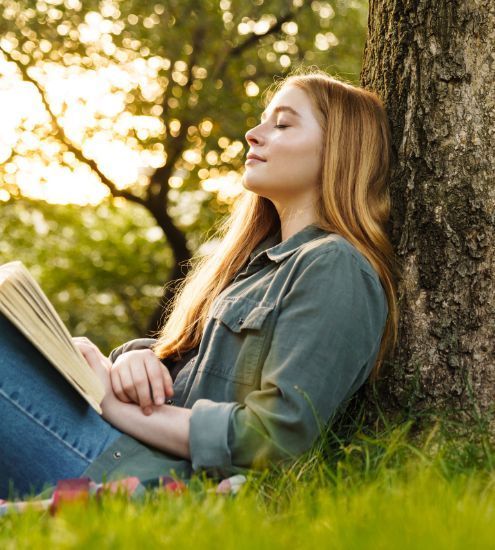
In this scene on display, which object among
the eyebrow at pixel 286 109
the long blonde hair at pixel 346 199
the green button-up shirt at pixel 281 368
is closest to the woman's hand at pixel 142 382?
the green button-up shirt at pixel 281 368

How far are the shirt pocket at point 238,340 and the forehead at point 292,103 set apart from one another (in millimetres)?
701

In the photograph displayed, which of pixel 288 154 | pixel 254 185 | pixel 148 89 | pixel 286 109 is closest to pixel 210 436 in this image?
pixel 254 185

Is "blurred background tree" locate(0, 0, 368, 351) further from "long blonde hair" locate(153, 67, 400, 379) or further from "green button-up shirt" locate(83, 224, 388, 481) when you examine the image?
"green button-up shirt" locate(83, 224, 388, 481)

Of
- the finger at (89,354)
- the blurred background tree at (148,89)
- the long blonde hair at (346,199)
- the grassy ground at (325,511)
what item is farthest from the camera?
the blurred background tree at (148,89)

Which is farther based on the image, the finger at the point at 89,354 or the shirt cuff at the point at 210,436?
the finger at the point at 89,354

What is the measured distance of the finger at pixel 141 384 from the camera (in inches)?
106

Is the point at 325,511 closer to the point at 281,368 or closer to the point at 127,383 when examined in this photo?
the point at 281,368

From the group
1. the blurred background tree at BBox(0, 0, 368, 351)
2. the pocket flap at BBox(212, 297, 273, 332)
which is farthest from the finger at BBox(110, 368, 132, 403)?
the blurred background tree at BBox(0, 0, 368, 351)

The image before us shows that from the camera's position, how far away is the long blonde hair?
117 inches

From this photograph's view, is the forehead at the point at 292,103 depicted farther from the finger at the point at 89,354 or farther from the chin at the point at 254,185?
the finger at the point at 89,354

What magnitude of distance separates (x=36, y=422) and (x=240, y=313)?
2.46 ft

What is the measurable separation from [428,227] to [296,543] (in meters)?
1.45

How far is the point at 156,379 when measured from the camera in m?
2.72

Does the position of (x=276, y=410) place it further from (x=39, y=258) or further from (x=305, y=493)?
(x=39, y=258)
